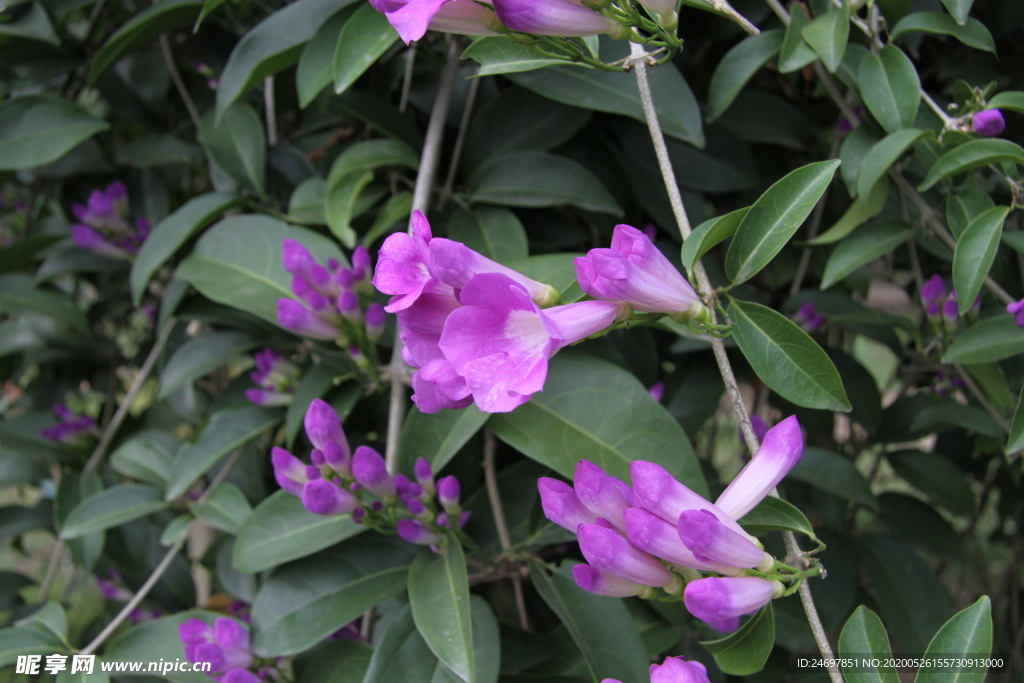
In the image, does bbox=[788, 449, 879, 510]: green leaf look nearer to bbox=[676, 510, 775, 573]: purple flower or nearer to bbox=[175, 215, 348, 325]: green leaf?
bbox=[676, 510, 775, 573]: purple flower

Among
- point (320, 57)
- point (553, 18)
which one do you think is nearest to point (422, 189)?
point (320, 57)

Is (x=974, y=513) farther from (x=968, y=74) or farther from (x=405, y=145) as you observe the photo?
(x=405, y=145)

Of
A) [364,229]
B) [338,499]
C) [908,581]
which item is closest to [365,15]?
[364,229]

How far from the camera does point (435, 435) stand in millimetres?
1087

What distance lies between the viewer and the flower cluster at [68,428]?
1.83 m

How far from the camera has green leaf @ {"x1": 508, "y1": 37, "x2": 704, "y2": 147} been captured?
1150 millimetres

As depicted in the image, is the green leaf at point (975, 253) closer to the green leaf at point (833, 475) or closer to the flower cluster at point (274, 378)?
the green leaf at point (833, 475)

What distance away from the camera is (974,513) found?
64.5 inches

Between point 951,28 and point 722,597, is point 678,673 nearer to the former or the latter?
point 722,597

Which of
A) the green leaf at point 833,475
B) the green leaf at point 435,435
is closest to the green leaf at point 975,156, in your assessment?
the green leaf at point 833,475

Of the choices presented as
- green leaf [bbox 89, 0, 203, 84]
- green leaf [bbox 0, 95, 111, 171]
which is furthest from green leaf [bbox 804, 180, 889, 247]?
green leaf [bbox 0, 95, 111, 171]

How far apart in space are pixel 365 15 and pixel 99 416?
182cm

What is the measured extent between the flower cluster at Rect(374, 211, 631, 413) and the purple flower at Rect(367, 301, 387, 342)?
525 millimetres

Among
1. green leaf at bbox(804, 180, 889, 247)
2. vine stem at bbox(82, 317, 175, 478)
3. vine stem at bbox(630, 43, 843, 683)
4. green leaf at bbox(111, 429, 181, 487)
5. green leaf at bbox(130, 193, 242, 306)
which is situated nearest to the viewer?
vine stem at bbox(630, 43, 843, 683)
